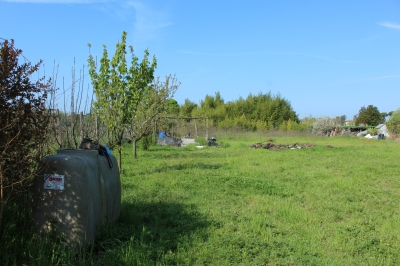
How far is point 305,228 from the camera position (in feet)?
18.3

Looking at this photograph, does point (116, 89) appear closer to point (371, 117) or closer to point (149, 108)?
point (149, 108)

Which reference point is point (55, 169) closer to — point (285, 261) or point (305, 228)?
point (285, 261)

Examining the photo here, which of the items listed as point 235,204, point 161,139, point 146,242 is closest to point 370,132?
point 161,139

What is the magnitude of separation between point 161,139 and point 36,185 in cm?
2218

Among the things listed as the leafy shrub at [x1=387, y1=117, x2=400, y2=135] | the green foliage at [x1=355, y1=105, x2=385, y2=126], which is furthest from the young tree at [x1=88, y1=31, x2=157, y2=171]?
the green foliage at [x1=355, y1=105, x2=385, y2=126]

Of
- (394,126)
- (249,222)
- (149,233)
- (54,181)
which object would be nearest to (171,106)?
(249,222)

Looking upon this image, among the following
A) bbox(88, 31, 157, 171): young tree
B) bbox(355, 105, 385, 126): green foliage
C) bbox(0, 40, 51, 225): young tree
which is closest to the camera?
bbox(0, 40, 51, 225): young tree

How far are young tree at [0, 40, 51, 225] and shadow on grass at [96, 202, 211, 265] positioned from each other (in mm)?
1192

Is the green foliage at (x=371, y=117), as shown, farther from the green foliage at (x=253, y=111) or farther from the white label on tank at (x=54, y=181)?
the white label on tank at (x=54, y=181)

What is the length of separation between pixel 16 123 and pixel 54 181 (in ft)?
2.39

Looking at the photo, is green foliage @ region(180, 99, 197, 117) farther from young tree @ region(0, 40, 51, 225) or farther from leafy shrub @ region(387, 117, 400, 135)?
young tree @ region(0, 40, 51, 225)

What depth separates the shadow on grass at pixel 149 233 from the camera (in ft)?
13.0

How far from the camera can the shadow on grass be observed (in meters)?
3.97

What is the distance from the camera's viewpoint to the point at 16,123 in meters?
3.74
